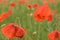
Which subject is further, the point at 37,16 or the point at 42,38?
the point at 42,38

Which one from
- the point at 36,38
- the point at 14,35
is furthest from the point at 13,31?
the point at 36,38

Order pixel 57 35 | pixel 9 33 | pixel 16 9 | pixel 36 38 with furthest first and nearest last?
pixel 16 9 < pixel 36 38 < pixel 57 35 < pixel 9 33

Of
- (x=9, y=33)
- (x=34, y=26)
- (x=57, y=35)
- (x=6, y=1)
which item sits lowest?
(x=6, y=1)

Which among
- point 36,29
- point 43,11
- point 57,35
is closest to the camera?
point 57,35

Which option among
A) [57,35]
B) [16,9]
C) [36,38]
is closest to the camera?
[57,35]

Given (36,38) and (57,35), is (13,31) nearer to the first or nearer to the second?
(57,35)

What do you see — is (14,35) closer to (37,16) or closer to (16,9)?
(37,16)

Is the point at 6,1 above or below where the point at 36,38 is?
below

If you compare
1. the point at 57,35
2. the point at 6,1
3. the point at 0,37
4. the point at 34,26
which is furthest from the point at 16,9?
the point at 57,35

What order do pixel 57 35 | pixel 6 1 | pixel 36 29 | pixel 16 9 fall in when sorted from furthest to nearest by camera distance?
pixel 6 1
pixel 16 9
pixel 36 29
pixel 57 35
